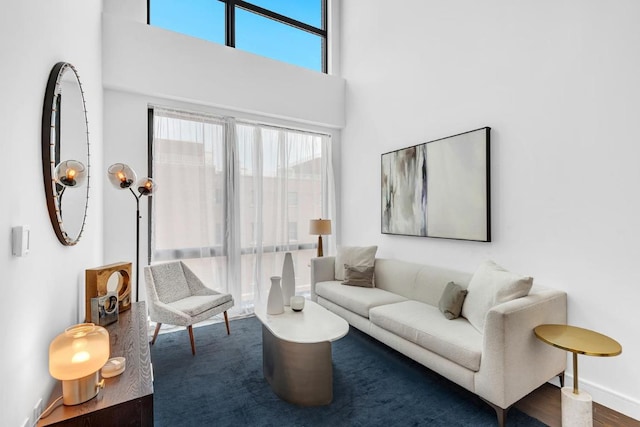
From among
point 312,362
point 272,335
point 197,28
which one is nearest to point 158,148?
point 197,28

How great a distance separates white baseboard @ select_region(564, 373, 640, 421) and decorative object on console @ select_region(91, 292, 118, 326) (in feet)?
11.1

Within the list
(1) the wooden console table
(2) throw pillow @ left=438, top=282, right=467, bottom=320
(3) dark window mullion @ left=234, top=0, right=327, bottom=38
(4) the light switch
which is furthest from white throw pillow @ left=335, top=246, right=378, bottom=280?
(3) dark window mullion @ left=234, top=0, right=327, bottom=38

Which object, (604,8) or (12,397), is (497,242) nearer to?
(604,8)

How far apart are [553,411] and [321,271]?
2.49 m

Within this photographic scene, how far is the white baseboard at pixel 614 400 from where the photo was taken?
1.94 meters

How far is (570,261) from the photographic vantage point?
2.25m

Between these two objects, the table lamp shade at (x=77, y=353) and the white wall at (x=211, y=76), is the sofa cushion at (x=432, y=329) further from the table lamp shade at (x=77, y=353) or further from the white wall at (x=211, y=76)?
the white wall at (x=211, y=76)

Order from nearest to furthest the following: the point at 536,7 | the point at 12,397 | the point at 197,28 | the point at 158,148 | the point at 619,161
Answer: the point at 12,397, the point at 619,161, the point at 536,7, the point at 158,148, the point at 197,28

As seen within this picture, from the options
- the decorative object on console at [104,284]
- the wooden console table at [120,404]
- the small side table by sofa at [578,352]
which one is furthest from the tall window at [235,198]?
the small side table by sofa at [578,352]

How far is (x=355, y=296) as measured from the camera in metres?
3.21

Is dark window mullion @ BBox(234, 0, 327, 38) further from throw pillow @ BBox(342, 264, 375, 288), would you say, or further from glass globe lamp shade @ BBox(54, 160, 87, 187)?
throw pillow @ BBox(342, 264, 375, 288)

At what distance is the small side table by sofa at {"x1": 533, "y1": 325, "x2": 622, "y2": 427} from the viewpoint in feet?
5.50

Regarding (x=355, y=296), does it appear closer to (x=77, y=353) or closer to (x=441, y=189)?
(x=441, y=189)

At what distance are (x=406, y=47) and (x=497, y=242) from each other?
2466mm
